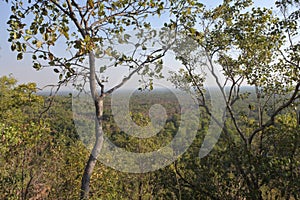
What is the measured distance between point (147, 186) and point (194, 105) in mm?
2078

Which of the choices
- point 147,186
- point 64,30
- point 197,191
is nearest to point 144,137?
point 147,186

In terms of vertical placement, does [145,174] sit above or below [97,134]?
below

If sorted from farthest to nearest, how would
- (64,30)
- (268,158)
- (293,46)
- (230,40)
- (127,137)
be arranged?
(127,137) → (230,40) → (293,46) → (268,158) → (64,30)

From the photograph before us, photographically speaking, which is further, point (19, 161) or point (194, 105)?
point (194, 105)

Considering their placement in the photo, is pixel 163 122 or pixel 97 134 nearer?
pixel 97 134

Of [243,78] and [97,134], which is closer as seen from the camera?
[97,134]

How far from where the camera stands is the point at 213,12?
223 inches

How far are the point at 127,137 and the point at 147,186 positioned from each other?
45.2 inches

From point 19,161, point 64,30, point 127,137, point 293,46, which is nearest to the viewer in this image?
point 64,30

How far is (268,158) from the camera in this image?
311cm

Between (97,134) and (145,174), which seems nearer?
(97,134)

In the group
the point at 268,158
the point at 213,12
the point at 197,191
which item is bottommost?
the point at 197,191

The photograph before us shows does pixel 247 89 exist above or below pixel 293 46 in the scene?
below

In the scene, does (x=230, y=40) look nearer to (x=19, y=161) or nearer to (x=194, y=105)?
(x=194, y=105)
